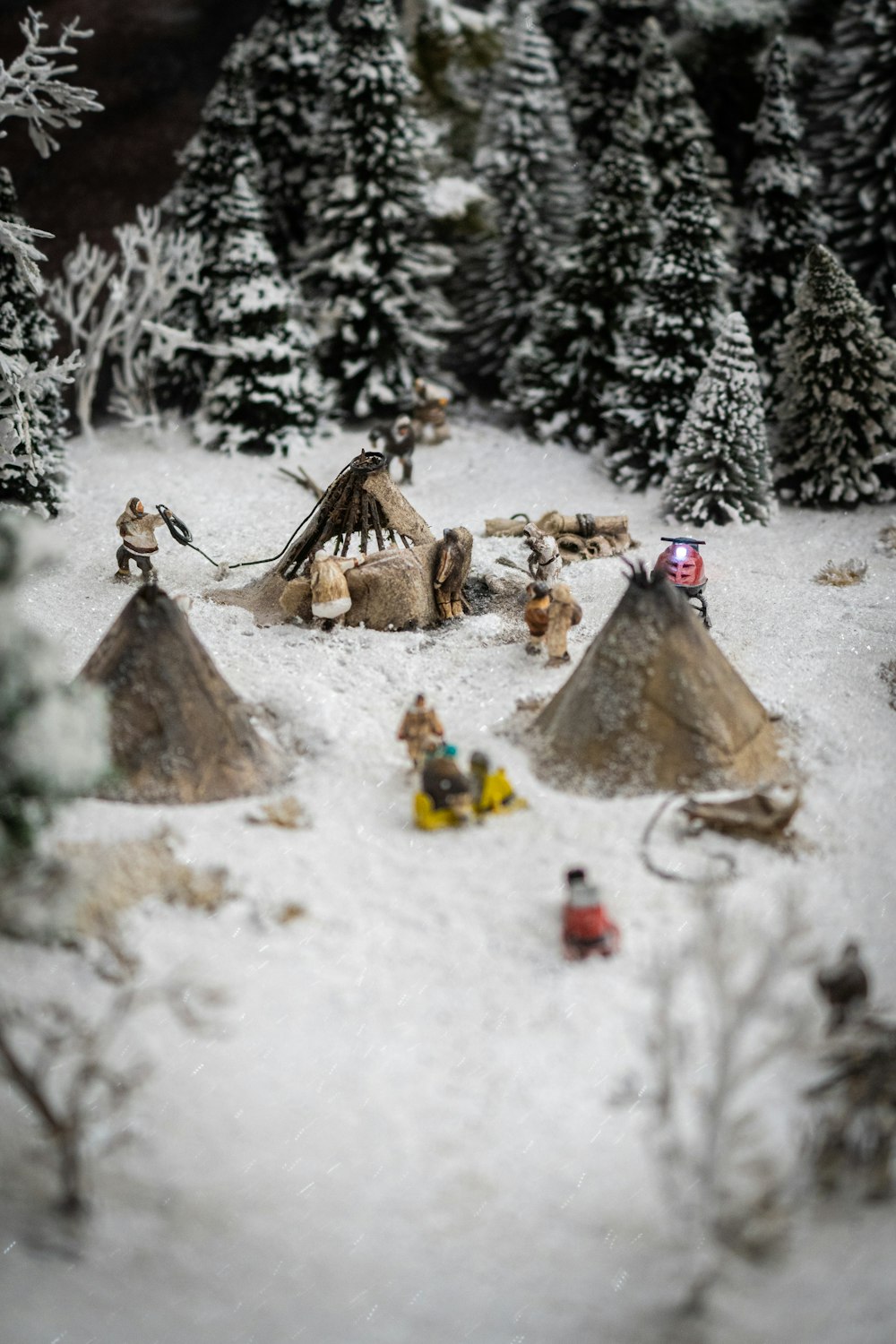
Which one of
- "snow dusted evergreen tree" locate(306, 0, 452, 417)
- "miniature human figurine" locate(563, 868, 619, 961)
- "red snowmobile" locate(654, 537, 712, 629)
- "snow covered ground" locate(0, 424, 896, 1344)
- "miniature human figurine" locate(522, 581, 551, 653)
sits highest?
"snow dusted evergreen tree" locate(306, 0, 452, 417)

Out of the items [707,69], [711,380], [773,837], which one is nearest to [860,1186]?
[773,837]

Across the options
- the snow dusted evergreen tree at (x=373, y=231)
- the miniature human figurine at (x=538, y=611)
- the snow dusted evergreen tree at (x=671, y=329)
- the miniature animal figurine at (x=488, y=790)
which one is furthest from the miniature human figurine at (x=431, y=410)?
the miniature animal figurine at (x=488, y=790)

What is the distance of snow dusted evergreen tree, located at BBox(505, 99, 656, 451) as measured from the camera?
54.3 feet

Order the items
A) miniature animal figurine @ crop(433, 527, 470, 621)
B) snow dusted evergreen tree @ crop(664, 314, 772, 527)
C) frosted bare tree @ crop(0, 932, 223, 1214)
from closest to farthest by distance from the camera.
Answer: frosted bare tree @ crop(0, 932, 223, 1214) < miniature animal figurine @ crop(433, 527, 470, 621) < snow dusted evergreen tree @ crop(664, 314, 772, 527)

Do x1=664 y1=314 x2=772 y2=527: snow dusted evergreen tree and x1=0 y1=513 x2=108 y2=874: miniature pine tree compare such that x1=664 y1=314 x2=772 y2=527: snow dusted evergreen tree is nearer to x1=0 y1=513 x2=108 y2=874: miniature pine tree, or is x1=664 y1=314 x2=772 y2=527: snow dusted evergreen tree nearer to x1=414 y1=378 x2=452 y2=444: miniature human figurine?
x1=414 y1=378 x2=452 y2=444: miniature human figurine

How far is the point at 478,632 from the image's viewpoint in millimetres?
11070

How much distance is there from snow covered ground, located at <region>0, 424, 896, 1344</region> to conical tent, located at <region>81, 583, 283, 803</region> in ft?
0.64

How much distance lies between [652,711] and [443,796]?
1.71 meters

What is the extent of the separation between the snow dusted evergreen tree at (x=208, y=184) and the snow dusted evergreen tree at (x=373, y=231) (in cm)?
129

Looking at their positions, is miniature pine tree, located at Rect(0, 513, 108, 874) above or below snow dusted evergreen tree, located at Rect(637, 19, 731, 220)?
below

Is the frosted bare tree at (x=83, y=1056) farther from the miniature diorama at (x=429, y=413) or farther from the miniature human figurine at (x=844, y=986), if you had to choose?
the miniature diorama at (x=429, y=413)

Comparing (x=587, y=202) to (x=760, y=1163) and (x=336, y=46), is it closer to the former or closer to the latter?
(x=336, y=46)

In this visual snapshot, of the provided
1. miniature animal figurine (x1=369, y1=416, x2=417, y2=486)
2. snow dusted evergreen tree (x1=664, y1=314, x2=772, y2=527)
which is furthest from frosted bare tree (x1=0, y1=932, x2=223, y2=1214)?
snow dusted evergreen tree (x1=664, y1=314, x2=772, y2=527)

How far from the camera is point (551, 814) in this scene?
8.38 m
